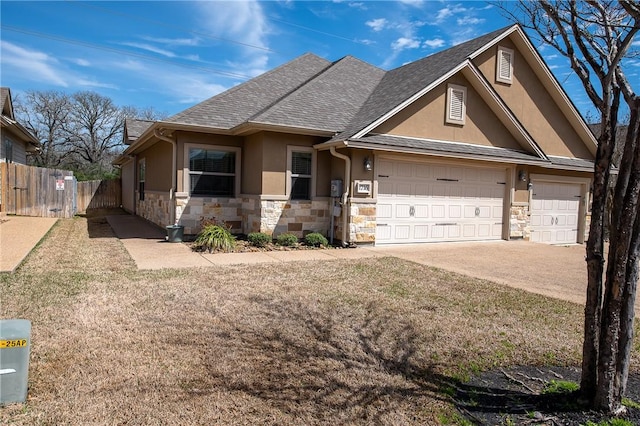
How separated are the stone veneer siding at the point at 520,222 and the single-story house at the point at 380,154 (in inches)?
3.2

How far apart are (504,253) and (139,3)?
590 inches

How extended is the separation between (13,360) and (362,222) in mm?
8981

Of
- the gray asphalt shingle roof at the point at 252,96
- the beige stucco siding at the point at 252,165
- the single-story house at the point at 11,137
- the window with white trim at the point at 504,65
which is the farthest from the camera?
the single-story house at the point at 11,137

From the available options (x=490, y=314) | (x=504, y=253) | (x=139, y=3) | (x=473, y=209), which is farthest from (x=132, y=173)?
(x=490, y=314)

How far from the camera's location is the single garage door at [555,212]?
1490 cm

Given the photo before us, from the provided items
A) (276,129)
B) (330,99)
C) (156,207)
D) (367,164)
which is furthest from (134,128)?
(367,164)

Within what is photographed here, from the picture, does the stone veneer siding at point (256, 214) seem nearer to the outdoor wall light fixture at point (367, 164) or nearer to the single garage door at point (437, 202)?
the outdoor wall light fixture at point (367, 164)

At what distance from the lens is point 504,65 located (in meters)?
14.3

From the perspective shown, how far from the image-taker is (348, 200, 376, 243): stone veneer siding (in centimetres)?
1129

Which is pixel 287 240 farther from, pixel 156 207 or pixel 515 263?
pixel 156 207

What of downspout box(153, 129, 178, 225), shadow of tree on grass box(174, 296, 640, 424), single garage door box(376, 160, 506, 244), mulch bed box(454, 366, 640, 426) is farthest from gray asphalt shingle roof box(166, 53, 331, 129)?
mulch bed box(454, 366, 640, 426)

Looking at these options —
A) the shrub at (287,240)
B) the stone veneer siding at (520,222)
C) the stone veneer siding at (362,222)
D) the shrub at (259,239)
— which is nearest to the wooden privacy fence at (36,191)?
the shrub at (259,239)

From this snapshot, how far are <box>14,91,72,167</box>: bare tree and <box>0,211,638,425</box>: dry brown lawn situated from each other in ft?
130

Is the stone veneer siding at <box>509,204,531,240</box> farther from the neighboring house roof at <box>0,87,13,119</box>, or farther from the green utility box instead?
the neighboring house roof at <box>0,87,13,119</box>
